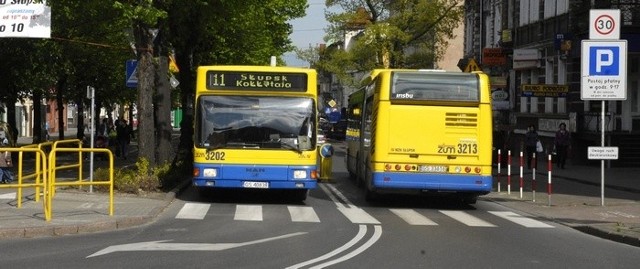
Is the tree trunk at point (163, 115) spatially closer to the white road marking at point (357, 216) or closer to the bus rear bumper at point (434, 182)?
the white road marking at point (357, 216)

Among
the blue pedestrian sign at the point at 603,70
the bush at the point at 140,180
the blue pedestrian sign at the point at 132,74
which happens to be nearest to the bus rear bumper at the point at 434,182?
the blue pedestrian sign at the point at 603,70

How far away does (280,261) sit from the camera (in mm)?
11320

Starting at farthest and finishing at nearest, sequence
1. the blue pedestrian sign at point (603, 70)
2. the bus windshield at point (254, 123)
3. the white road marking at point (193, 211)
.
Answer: the blue pedestrian sign at point (603, 70) < the bus windshield at point (254, 123) < the white road marking at point (193, 211)

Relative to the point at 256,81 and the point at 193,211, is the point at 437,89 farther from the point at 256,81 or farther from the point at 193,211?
the point at 193,211

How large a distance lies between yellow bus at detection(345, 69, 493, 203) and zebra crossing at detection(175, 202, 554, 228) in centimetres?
63

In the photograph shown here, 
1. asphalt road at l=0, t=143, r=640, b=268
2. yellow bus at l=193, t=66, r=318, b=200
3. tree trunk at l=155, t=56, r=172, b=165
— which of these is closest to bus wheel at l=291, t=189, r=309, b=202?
asphalt road at l=0, t=143, r=640, b=268

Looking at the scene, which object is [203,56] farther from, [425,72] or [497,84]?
[425,72]

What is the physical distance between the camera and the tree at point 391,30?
177 feet

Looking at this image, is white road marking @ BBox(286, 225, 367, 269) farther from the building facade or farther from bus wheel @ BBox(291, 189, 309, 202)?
Result: the building facade

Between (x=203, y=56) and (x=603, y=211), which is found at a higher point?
(x=203, y=56)

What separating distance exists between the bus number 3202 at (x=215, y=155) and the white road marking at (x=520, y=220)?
18.3ft

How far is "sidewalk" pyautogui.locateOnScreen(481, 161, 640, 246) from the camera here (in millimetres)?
15922

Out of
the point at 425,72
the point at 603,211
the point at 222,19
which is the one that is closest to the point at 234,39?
the point at 222,19

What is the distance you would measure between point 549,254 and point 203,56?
1001 inches
